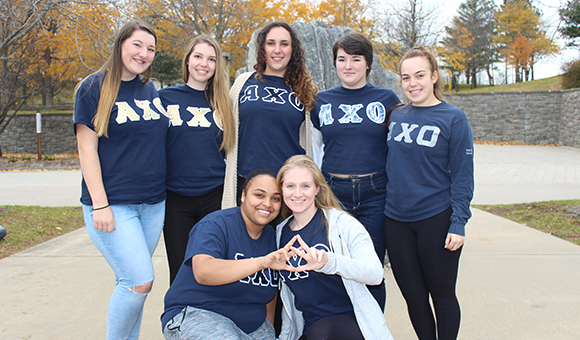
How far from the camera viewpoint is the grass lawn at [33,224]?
15.7 feet

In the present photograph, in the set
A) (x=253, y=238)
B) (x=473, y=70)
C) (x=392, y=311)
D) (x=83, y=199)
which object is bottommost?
(x=392, y=311)

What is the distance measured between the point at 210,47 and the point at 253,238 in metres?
1.21

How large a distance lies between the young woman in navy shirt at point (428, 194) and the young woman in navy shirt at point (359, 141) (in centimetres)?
19

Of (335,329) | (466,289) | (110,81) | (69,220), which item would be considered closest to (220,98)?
(110,81)

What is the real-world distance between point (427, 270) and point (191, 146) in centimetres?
149

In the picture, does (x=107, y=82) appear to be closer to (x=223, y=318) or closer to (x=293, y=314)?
(x=223, y=318)

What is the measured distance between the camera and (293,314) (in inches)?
83.0

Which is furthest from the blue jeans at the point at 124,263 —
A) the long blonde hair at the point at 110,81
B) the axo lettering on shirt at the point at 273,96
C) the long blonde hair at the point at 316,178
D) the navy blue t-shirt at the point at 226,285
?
the axo lettering on shirt at the point at 273,96

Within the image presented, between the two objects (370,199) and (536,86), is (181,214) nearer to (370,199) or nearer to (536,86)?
(370,199)

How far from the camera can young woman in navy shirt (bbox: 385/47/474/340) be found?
6.79ft

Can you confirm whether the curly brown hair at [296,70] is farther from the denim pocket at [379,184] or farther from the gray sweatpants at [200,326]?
the gray sweatpants at [200,326]

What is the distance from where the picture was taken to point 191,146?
2393 mm

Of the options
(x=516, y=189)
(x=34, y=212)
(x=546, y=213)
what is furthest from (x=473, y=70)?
(x=34, y=212)

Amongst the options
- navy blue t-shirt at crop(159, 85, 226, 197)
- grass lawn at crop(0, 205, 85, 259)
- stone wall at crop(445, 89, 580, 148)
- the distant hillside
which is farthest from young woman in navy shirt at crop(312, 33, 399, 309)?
the distant hillside
